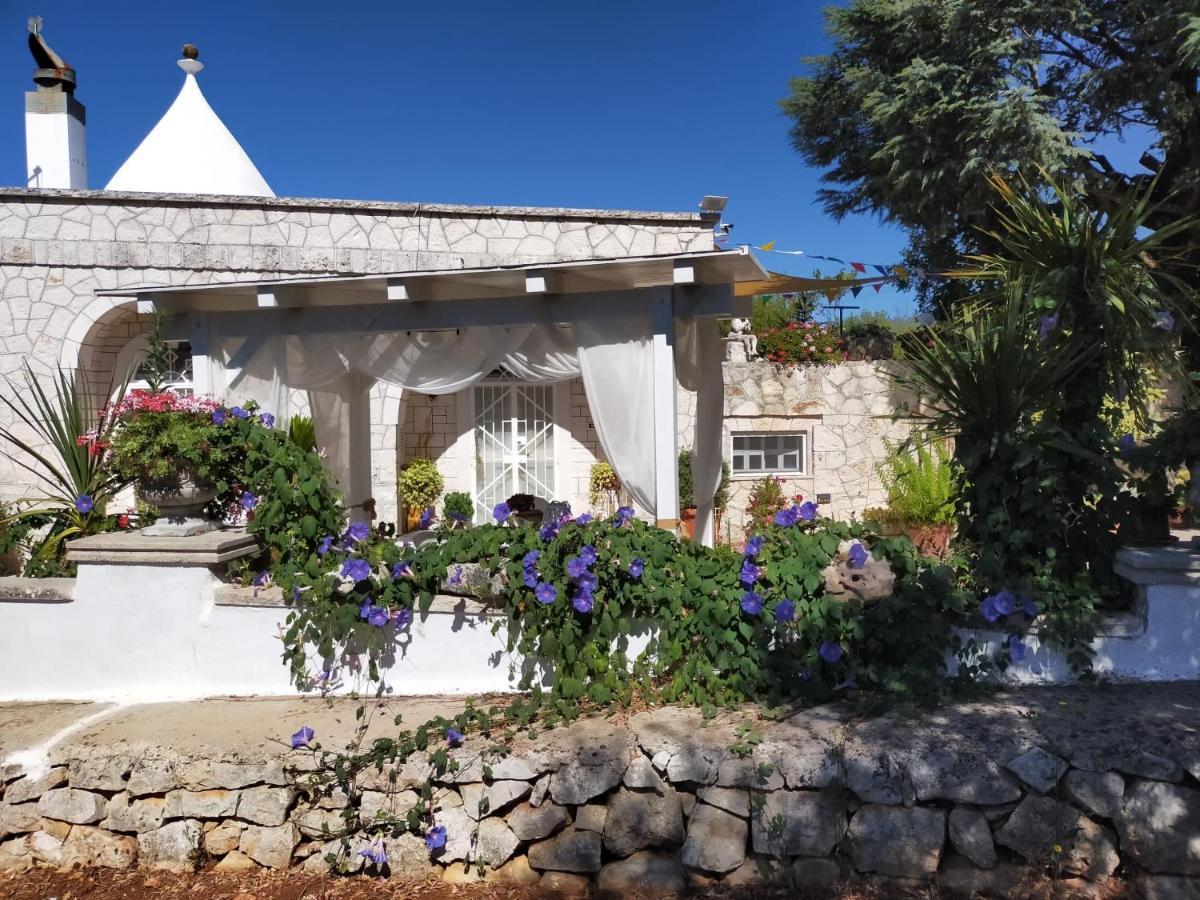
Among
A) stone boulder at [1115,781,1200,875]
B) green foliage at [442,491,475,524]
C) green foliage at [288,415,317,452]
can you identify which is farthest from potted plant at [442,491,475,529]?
stone boulder at [1115,781,1200,875]

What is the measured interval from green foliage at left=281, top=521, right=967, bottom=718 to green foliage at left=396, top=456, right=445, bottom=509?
17.2 feet

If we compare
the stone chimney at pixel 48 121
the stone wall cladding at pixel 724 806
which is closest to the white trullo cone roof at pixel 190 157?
the stone chimney at pixel 48 121

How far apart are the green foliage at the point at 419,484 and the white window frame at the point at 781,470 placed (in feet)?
11.5

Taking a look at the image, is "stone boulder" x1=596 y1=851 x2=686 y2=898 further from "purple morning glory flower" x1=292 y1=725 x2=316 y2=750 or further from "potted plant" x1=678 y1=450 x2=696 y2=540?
"potted plant" x1=678 y1=450 x2=696 y2=540

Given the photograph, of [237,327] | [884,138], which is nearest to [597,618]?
[237,327]

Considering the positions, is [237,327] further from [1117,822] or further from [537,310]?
[1117,822]

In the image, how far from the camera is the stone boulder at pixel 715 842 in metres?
2.92

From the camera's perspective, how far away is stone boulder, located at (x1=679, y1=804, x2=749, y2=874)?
2916mm

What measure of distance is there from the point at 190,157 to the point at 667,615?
10.8 metres

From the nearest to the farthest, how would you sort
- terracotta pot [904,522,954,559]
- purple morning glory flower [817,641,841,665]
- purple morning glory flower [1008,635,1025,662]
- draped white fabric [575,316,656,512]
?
purple morning glory flower [817,641,841,665], purple morning glory flower [1008,635,1025,662], draped white fabric [575,316,656,512], terracotta pot [904,522,954,559]

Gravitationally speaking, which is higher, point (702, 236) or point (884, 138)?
point (884, 138)

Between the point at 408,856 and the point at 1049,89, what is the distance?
10.7 metres

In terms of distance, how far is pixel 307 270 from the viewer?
8.59m

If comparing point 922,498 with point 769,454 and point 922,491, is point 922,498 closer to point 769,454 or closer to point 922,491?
point 922,491
